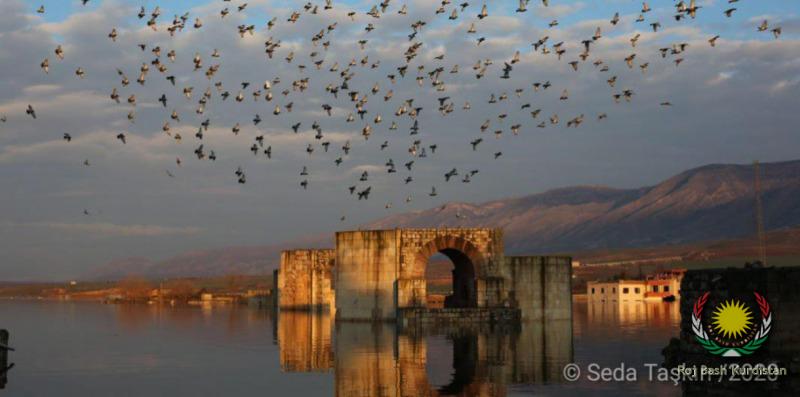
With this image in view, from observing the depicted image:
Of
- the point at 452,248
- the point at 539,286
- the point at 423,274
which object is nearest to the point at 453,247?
the point at 452,248

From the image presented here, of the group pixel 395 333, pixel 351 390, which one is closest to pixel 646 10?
pixel 351 390

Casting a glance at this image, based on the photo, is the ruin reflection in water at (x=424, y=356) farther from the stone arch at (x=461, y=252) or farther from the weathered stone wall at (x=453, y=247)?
the stone arch at (x=461, y=252)

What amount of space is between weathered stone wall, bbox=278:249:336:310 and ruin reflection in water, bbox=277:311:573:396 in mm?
32626

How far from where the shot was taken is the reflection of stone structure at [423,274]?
7112cm

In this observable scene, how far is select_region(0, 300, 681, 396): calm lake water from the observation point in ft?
114

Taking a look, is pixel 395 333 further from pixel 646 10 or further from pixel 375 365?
pixel 646 10

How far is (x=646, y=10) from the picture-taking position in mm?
44125

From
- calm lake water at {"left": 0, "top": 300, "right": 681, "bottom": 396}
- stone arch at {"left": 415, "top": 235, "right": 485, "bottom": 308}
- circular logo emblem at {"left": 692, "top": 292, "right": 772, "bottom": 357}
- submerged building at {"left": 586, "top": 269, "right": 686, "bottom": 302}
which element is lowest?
calm lake water at {"left": 0, "top": 300, "right": 681, "bottom": 396}

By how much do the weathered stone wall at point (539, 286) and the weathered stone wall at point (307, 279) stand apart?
110ft

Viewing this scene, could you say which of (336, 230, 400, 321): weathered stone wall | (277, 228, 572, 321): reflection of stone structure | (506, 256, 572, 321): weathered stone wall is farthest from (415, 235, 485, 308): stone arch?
(506, 256, 572, 321): weathered stone wall

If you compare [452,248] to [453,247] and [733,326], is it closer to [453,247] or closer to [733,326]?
[453,247]

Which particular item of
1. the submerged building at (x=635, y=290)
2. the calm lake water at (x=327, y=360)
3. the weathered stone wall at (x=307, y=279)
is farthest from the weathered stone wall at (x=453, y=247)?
the submerged building at (x=635, y=290)

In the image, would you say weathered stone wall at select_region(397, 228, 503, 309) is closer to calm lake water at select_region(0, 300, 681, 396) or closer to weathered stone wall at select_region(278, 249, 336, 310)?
calm lake water at select_region(0, 300, 681, 396)

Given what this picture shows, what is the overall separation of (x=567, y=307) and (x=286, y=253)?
38.4 m
